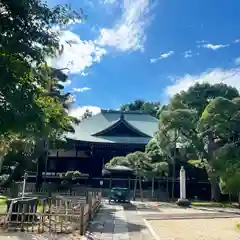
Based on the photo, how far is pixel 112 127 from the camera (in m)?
31.3

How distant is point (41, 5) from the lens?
5.43m

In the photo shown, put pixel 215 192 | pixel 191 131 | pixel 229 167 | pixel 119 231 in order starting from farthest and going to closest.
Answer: pixel 215 192, pixel 191 131, pixel 229 167, pixel 119 231

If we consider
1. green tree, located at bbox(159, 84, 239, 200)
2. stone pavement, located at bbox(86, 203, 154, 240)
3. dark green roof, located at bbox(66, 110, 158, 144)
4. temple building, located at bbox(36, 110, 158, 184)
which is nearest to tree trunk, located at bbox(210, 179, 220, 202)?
green tree, located at bbox(159, 84, 239, 200)

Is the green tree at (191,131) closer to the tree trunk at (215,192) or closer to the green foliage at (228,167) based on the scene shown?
the tree trunk at (215,192)

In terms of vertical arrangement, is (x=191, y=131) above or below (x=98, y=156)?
above

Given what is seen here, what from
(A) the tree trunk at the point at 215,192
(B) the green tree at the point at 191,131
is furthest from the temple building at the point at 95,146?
(A) the tree trunk at the point at 215,192

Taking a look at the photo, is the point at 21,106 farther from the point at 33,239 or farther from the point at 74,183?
the point at 74,183

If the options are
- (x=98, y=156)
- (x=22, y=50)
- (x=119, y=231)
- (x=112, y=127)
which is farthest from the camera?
(x=112, y=127)

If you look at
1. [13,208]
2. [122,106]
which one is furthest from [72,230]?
[122,106]

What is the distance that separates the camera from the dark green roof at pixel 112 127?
3023cm

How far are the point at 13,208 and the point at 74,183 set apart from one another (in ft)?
67.6

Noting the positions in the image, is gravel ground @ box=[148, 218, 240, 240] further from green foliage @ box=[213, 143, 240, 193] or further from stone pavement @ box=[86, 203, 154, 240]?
green foliage @ box=[213, 143, 240, 193]

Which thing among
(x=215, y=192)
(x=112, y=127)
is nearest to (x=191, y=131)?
(x=215, y=192)

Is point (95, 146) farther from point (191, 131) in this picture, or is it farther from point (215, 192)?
point (215, 192)
